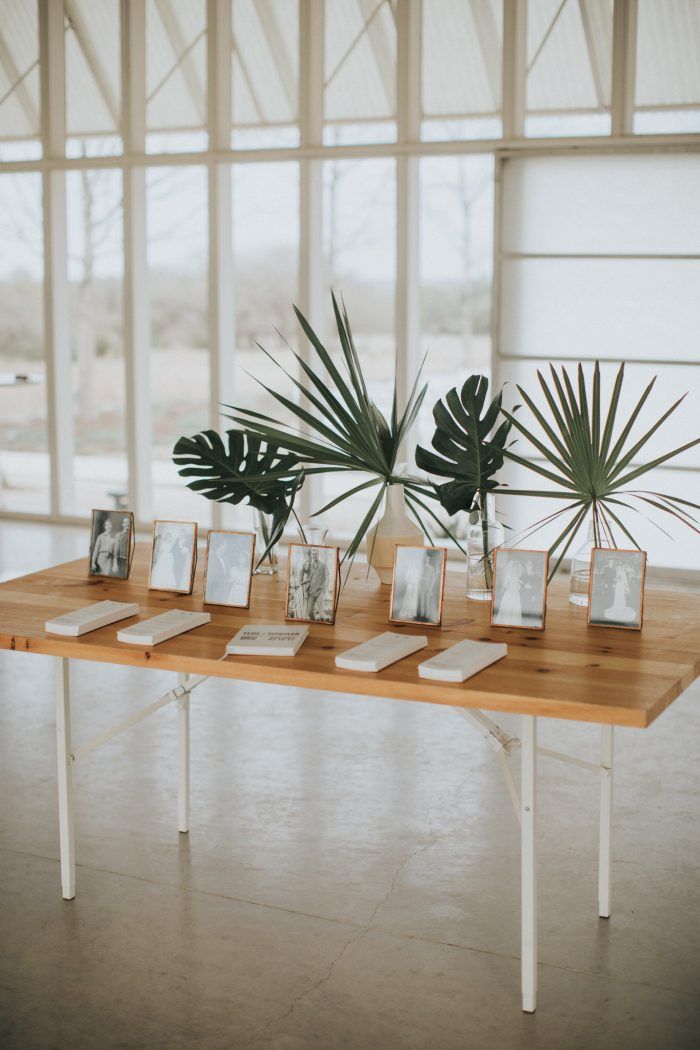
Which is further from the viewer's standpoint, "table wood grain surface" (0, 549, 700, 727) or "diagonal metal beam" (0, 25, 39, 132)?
"diagonal metal beam" (0, 25, 39, 132)

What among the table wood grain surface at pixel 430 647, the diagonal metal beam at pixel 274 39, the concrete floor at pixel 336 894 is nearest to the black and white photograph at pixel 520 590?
the table wood grain surface at pixel 430 647

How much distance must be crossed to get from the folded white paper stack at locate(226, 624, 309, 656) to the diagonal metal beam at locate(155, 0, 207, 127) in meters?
6.09

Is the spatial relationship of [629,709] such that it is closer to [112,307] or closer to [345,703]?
[345,703]

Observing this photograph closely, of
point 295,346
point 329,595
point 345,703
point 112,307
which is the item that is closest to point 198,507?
point 295,346

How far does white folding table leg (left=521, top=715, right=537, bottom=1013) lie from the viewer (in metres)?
2.37

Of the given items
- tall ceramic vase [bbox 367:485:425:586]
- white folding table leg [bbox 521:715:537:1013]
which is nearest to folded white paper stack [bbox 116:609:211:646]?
tall ceramic vase [bbox 367:485:425:586]

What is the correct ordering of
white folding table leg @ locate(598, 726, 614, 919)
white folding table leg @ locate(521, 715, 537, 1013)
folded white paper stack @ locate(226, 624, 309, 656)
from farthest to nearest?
white folding table leg @ locate(598, 726, 614, 919) → folded white paper stack @ locate(226, 624, 309, 656) → white folding table leg @ locate(521, 715, 537, 1013)

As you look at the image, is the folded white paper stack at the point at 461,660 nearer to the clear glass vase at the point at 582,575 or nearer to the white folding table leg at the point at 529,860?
the white folding table leg at the point at 529,860

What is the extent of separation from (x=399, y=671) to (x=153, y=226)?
47.8 ft

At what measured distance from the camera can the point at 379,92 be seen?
7426 mm

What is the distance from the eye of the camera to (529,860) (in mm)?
2387

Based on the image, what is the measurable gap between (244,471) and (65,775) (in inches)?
34.3

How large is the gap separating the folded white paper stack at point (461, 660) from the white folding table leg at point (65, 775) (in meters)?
0.90

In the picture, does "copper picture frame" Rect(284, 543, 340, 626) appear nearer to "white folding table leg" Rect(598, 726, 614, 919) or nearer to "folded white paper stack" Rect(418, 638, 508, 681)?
"folded white paper stack" Rect(418, 638, 508, 681)
